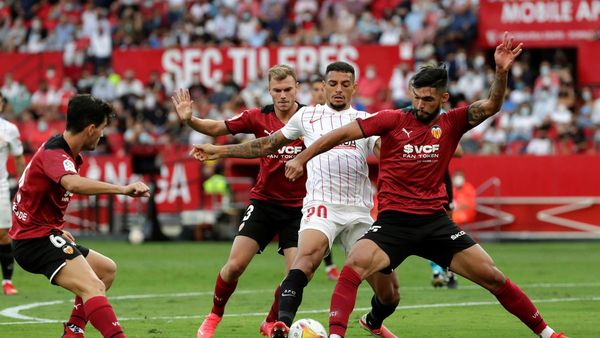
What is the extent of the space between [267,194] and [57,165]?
297cm

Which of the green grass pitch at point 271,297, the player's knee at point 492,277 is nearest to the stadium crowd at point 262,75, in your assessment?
the green grass pitch at point 271,297

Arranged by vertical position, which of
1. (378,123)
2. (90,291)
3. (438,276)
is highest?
(378,123)

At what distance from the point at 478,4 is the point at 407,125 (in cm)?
2271

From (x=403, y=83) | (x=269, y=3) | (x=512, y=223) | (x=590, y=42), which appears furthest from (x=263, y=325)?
(x=269, y=3)

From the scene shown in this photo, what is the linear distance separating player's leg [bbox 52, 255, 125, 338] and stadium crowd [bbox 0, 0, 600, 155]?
61.1ft

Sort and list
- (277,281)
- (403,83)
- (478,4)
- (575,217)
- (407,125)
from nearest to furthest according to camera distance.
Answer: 1. (407,125)
2. (277,281)
3. (575,217)
4. (403,83)
5. (478,4)

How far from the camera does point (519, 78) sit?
3055 cm

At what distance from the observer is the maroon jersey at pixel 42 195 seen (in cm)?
974

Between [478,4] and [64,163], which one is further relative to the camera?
[478,4]

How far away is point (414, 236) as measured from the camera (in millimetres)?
10203

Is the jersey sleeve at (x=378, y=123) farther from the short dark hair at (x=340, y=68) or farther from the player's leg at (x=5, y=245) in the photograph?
the player's leg at (x=5, y=245)

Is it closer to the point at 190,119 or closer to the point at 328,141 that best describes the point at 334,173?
the point at 328,141

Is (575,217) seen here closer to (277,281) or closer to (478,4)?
(478,4)

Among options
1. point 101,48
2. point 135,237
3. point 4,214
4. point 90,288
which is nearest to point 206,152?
point 90,288
